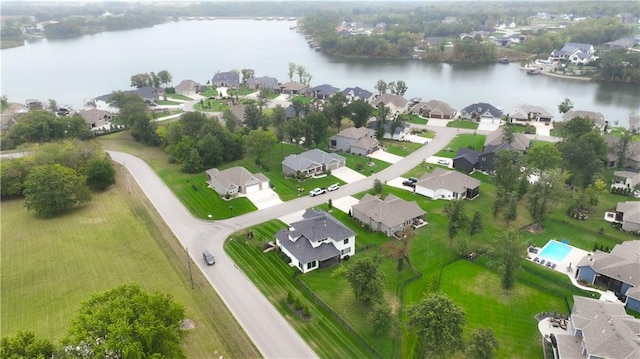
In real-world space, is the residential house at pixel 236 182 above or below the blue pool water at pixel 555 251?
above

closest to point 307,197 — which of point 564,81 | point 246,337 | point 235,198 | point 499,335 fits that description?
point 235,198

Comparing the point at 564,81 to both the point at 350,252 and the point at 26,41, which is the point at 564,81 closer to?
the point at 350,252

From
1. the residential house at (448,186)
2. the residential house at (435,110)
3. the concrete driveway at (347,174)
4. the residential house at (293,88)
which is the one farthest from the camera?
the residential house at (293,88)

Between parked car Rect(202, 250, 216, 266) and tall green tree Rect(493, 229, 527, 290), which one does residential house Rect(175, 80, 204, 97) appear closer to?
parked car Rect(202, 250, 216, 266)

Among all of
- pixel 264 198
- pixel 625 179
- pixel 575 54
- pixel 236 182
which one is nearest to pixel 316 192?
pixel 264 198

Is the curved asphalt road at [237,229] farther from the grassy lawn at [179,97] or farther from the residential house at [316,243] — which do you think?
the grassy lawn at [179,97]

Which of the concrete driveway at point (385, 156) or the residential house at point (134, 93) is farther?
the residential house at point (134, 93)

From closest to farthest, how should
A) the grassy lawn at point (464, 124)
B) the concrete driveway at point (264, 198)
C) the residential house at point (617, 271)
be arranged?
the residential house at point (617, 271)
the concrete driveway at point (264, 198)
the grassy lawn at point (464, 124)

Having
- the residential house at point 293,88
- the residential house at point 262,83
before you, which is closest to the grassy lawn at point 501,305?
the residential house at point 293,88
